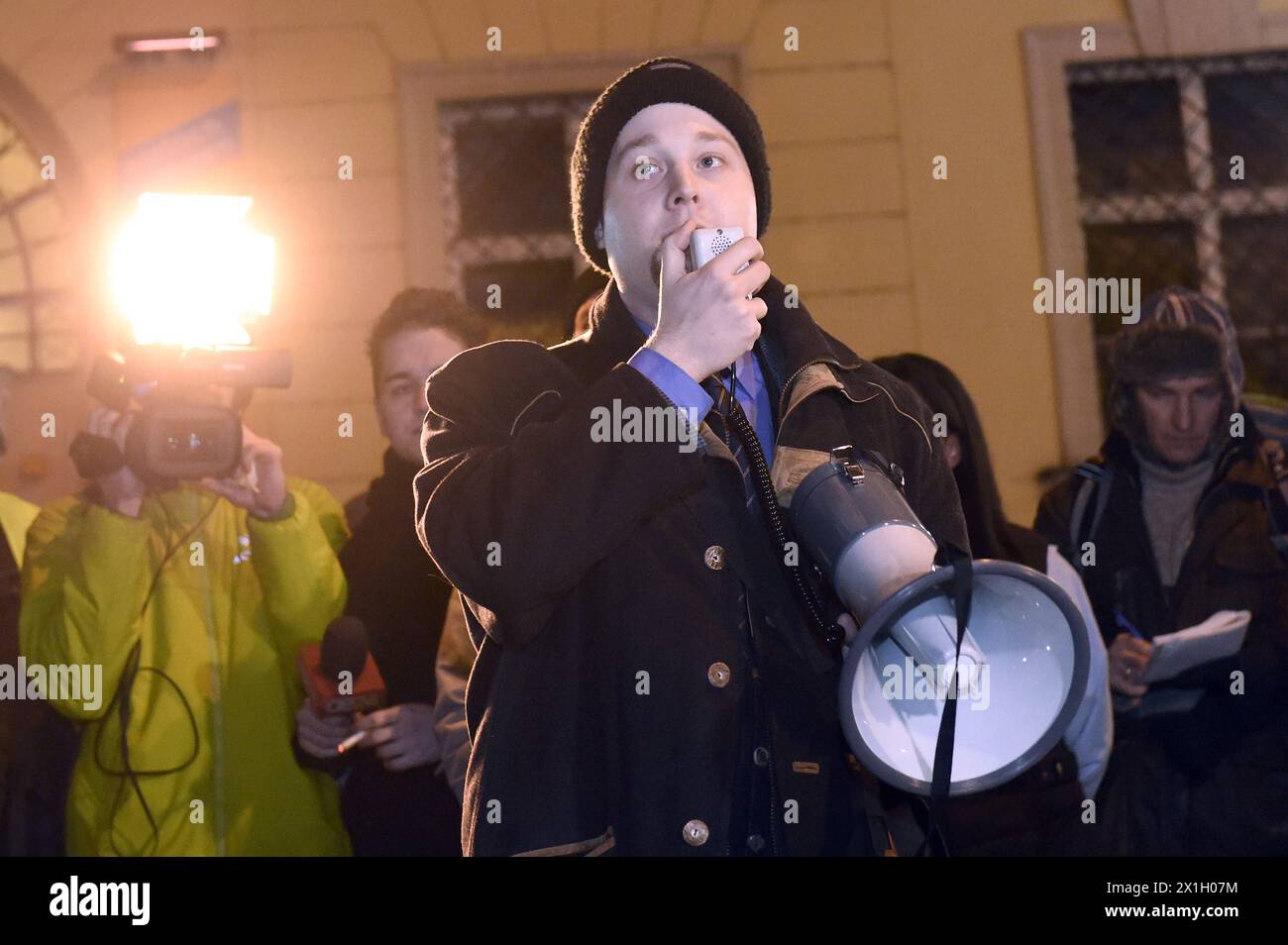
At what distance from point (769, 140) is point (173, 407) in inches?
112

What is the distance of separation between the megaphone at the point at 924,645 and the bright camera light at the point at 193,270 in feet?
5.57

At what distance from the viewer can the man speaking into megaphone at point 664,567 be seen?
1.41 meters

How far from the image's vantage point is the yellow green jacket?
2539 millimetres

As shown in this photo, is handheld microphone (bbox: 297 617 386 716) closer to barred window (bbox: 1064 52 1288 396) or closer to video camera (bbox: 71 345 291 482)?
video camera (bbox: 71 345 291 482)

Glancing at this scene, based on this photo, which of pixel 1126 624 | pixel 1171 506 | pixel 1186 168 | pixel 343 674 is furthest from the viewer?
pixel 1186 168

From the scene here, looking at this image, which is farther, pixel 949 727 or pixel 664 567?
pixel 664 567

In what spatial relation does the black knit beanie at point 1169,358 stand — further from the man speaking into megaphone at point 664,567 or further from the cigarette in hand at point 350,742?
the cigarette in hand at point 350,742

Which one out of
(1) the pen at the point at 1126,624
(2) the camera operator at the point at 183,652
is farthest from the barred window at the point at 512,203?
(1) the pen at the point at 1126,624

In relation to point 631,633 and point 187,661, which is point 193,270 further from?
point 631,633

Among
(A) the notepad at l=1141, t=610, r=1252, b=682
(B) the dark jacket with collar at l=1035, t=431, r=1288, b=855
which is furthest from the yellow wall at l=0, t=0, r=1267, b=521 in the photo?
(A) the notepad at l=1141, t=610, r=1252, b=682

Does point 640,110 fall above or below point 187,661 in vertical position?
above

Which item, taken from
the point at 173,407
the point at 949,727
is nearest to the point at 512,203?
the point at 173,407

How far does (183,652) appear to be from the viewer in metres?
2.61

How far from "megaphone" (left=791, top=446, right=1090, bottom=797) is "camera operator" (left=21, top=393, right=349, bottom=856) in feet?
4.77
